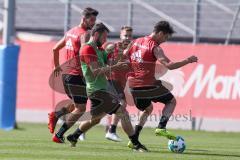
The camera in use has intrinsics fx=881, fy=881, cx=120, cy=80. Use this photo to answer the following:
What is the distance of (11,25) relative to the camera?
2069 cm

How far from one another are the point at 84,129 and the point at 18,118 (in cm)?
968

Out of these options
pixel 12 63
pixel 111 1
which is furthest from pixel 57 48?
pixel 111 1

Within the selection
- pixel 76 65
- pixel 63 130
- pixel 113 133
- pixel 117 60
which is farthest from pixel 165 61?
pixel 113 133

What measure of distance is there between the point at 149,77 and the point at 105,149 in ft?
4.93

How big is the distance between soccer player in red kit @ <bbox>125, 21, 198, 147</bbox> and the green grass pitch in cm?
60

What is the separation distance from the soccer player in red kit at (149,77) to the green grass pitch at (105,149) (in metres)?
0.60

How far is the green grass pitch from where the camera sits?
12719 millimetres

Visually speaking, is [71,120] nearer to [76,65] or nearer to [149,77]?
[76,65]

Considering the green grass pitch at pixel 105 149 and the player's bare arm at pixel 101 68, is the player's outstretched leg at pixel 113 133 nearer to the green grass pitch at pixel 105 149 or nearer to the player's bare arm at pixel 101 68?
the green grass pitch at pixel 105 149

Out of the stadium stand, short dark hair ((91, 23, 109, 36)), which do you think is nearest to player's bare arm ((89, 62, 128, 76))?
short dark hair ((91, 23, 109, 36))

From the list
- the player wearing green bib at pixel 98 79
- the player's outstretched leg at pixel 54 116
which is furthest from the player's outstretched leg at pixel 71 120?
the player's outstretched leg at pixel 54 116

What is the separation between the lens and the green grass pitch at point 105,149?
1272 cm

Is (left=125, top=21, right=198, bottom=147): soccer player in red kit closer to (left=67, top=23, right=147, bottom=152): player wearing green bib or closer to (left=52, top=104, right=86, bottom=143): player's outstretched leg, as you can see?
(left=67, top=23, right=147, bottom=152): player wearing green bib

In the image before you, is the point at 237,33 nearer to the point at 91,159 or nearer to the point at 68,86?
the point at 68,86
